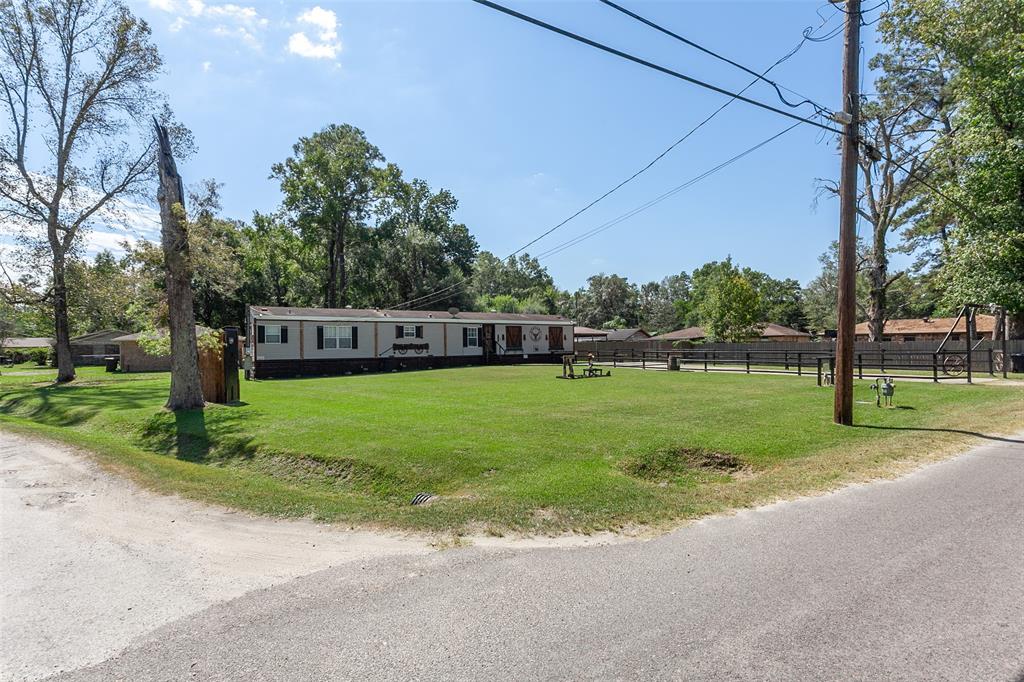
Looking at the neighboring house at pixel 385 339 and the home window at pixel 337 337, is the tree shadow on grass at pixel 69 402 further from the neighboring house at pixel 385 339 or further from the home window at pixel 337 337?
the home window at pixel 337 337

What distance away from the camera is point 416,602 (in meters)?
3.46

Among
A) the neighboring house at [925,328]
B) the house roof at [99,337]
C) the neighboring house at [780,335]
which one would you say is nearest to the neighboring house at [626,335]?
the neighboring house at [780,335]

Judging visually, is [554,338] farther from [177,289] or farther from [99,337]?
[99,337]

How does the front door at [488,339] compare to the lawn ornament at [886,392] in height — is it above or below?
above

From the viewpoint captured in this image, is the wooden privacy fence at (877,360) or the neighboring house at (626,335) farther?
the neighboring house at (626,335)

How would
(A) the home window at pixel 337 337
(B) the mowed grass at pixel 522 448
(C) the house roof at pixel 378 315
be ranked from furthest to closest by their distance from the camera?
(A) the home window at pixel 337 337
(C) the house roof at pixel 378 315
(B) the mowed grass at pixel 522 448

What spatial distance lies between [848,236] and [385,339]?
2244cm

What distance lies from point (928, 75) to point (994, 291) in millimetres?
15234

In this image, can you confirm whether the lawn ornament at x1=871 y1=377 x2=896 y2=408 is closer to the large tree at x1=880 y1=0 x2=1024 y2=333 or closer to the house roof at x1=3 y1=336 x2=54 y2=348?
the large tree at x1=880 y1=0 x2=1024 y2=333

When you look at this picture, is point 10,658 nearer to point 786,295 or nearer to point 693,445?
point 693,445

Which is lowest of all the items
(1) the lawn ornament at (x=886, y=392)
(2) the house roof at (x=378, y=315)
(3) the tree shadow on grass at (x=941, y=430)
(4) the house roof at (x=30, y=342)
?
(3) the tree shadow on grass at (x=941, y=430)

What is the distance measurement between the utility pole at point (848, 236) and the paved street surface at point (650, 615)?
5.45m

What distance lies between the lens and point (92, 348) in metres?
42.8

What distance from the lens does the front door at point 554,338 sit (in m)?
35.5
